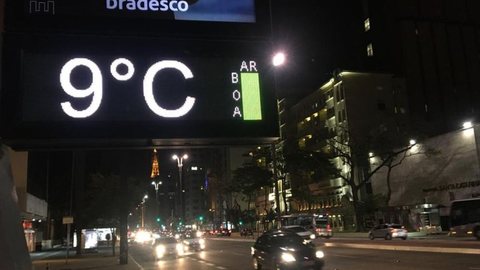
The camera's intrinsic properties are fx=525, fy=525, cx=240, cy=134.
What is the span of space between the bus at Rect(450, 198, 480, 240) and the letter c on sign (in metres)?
36.2

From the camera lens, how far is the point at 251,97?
428cm

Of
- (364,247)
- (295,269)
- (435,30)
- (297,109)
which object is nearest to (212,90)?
(295,269)

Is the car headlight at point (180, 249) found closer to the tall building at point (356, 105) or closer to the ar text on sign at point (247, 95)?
the ar text on sign at point (247, 95)

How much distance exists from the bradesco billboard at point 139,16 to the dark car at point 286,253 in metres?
15.9

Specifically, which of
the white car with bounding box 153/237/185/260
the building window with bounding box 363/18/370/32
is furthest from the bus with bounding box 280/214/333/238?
the building window with bounding box 363/18/370/32

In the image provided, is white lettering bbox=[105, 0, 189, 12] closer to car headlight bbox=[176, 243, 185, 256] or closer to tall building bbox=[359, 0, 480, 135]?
car headlight bbox=[176, 243, 185, 256]

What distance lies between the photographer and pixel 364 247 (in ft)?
116

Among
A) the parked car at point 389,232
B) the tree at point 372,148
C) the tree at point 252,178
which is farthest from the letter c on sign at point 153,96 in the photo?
the tree at point 252,178

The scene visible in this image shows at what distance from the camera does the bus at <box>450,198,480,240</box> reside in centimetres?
3684

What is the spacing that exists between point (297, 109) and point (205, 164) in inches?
3548

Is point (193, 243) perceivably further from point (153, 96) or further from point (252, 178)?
point (252, 178)

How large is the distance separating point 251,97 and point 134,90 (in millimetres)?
936

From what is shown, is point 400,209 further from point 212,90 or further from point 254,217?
point 212,90

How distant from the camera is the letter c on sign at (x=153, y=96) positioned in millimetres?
4062
